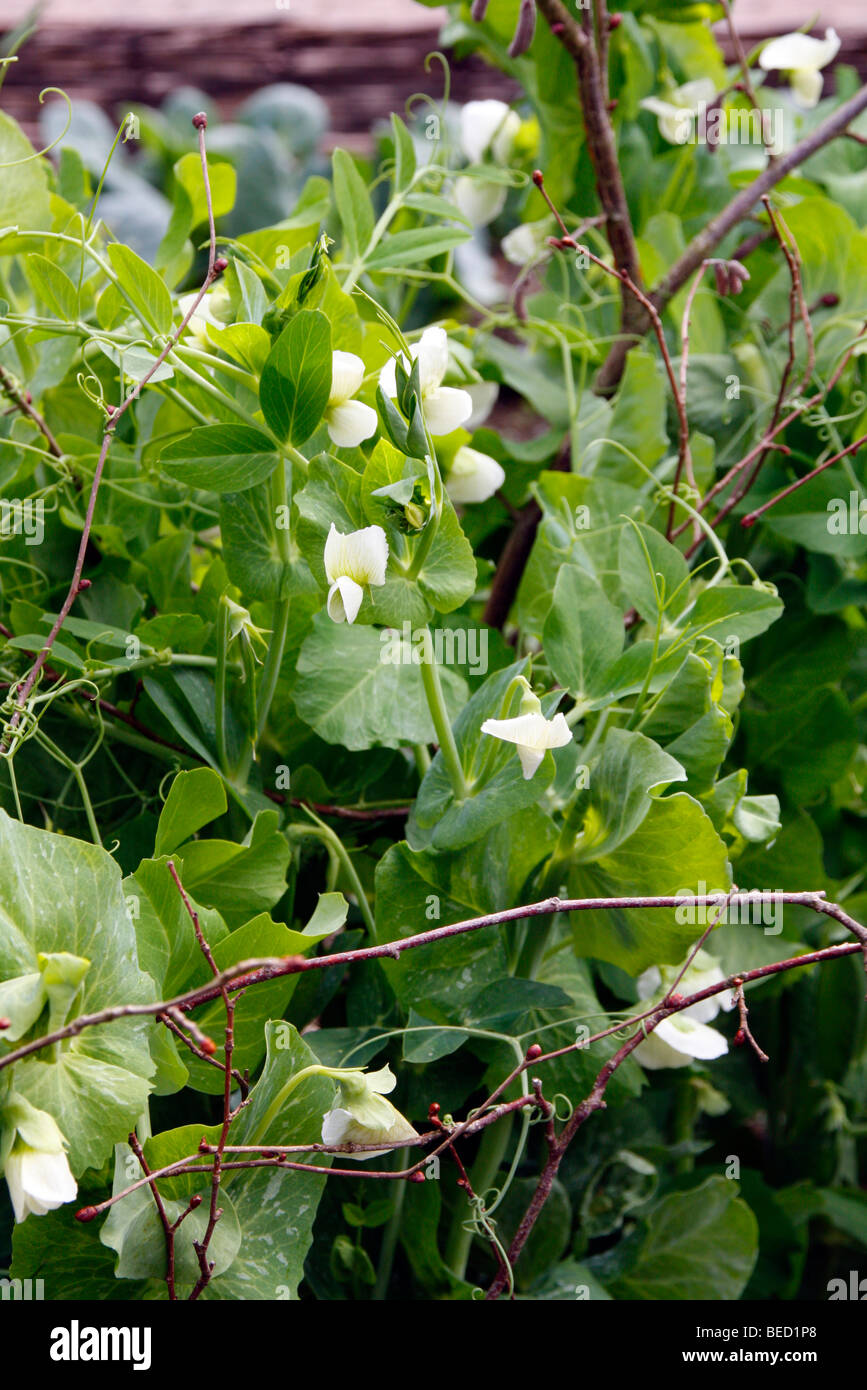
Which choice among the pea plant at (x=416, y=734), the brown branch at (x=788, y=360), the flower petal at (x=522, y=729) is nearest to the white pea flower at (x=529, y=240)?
the pea plant at (x=416, y=734)

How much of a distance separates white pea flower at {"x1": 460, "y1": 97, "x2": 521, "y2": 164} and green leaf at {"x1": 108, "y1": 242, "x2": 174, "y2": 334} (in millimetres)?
292

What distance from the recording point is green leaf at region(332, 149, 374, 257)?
45 cm

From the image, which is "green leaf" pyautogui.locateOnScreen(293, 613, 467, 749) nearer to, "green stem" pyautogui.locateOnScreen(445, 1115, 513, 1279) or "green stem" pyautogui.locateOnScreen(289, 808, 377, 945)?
"green stem" pyautogui.locateOnScreen(289, 808, 377, 945)

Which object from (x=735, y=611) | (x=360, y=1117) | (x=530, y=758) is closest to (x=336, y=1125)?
(x=360, y=1117)

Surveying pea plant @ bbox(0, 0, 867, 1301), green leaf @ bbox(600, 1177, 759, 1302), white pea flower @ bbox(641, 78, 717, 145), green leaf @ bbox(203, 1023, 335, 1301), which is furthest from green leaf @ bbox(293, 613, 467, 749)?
white pea flower @ bbox(641, 78, 717, 145)

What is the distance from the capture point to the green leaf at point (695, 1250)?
0.47 m

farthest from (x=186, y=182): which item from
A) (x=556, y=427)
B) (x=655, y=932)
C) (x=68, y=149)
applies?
(x=655, y=932)

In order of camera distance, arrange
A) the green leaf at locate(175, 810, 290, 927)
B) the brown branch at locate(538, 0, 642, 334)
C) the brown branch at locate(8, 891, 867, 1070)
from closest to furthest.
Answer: the brown branch at locate(8, 891, 867, 1070) < the green leaf at locate(175, 810, 290, 927) < the brown branch at locate(538, 0, 642, 334)

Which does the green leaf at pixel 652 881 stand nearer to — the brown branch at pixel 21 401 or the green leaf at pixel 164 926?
the green leaf at pixel 164 926

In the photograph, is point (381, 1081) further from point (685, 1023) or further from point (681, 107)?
point (681, 107)

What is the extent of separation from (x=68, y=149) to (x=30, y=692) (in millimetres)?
298

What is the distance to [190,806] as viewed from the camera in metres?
0.35

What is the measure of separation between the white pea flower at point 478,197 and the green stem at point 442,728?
0.31 meters
